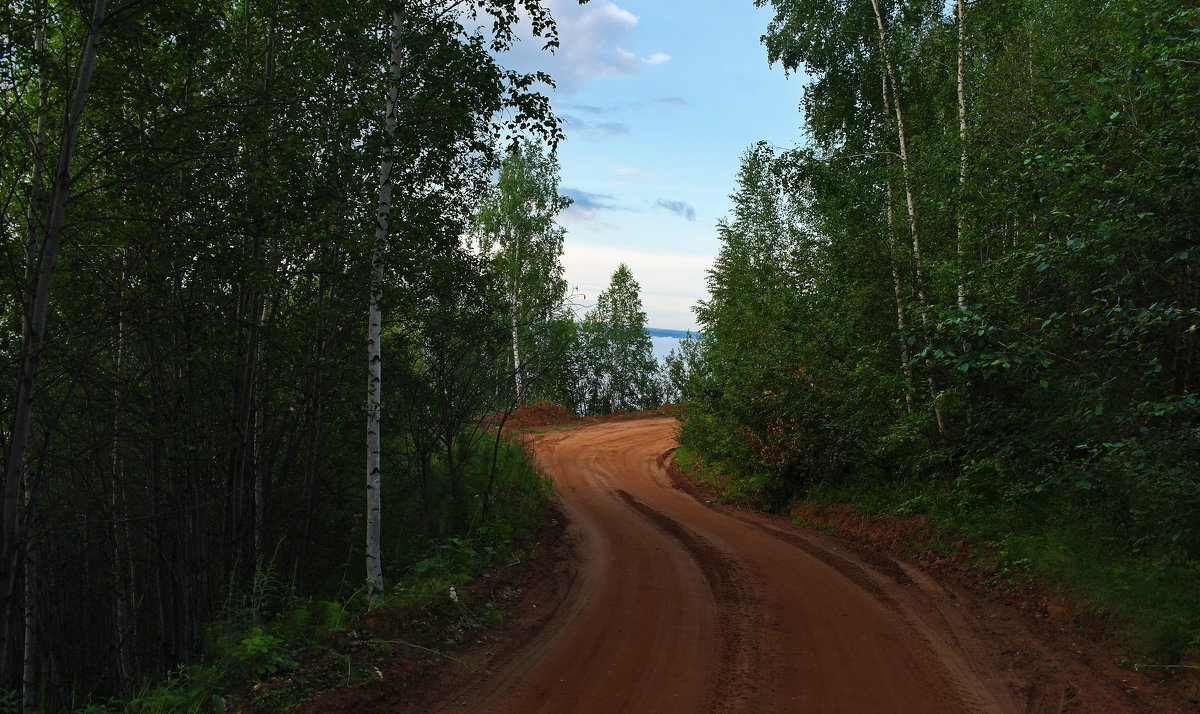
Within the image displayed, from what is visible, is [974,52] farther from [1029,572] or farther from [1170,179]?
[1029,572]

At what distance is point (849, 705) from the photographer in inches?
217

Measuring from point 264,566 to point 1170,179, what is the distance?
11916 millimetres

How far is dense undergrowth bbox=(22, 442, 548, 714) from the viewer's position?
555 centimetres

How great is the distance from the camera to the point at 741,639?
703cm

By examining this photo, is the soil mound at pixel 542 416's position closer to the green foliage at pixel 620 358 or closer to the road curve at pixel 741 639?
the green foliage at pixel 620 358

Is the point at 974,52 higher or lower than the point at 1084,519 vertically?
Answer: higher

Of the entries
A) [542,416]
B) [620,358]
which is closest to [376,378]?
[542,416]

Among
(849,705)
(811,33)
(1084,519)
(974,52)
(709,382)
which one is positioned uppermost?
(811,33)

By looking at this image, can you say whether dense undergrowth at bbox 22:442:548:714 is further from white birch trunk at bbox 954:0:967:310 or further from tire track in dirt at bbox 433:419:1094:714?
white birch trunk at bbox 954:0:967:310

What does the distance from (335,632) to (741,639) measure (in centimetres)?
411

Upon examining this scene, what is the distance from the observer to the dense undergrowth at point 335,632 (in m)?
5.55

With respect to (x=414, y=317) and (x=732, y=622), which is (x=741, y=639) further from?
(x=414, y=317)

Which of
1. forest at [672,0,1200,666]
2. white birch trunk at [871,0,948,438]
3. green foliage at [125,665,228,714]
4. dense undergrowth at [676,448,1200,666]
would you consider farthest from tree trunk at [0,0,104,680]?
white birch trunk at [871,0,948,438]

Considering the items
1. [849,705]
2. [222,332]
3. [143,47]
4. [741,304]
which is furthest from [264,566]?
[741,304]
